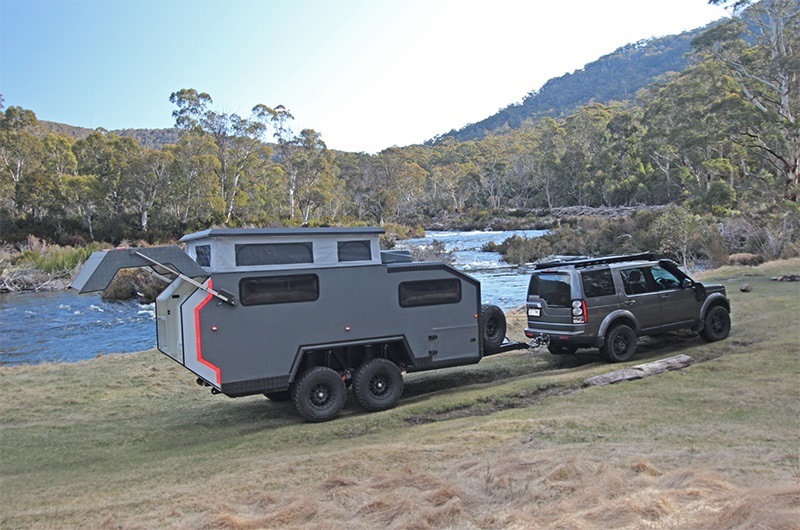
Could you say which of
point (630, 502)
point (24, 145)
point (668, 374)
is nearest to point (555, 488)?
point (630, 502)

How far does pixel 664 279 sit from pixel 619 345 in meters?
1.72

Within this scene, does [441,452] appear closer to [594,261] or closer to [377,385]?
[377,385]

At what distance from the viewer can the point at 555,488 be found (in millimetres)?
4691

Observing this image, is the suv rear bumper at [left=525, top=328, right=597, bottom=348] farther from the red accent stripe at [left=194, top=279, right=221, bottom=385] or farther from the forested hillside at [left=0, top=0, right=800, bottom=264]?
the forested hillside at [left=0, top=0, right=800, bottom=264]

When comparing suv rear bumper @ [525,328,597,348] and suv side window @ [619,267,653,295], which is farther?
suv side window @ [619,267,653,295]

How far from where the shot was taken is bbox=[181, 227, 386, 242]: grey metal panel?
302 inches

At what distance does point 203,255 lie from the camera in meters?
8.02

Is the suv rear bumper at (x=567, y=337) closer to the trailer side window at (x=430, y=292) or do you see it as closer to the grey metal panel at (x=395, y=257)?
the trailer side window at (x=430, y=292)

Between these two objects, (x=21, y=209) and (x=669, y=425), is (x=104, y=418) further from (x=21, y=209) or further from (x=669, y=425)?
(x=21, y=209)

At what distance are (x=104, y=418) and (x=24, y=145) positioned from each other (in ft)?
200

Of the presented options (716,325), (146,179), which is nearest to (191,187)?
(146,179)

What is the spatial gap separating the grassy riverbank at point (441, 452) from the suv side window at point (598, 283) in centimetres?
133

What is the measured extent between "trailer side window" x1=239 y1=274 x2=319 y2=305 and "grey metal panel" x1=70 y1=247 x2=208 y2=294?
1.88 feet

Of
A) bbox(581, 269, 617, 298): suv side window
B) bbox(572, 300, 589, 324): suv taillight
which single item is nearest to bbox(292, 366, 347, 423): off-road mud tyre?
bbox(572, 300, 589, 324): suv taillight
